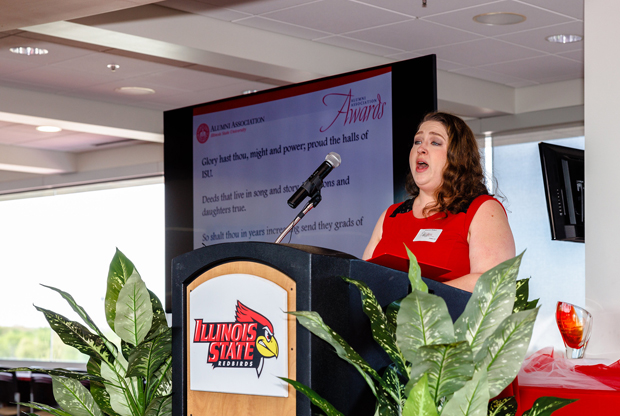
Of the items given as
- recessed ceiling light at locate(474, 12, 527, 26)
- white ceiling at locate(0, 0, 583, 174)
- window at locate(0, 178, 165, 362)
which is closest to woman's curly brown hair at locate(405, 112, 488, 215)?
white ceiling at locate(0, 0, 583, 174)

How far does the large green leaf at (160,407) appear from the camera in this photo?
988mm

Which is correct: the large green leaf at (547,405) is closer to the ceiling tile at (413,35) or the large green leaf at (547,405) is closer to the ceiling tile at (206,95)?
the ceiling tile at (413,35)

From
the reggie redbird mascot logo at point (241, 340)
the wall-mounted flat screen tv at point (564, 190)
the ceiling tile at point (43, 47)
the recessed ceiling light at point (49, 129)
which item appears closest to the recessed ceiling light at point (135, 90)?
the ceiling tile at point (43, 47)

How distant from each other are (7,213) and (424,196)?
10.4m

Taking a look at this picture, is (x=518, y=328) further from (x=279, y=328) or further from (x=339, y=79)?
(x=339, y=79)

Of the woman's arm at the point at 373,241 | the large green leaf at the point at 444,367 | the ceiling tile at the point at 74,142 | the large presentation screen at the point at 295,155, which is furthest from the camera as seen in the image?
the ceiling tile at the point at 74,142

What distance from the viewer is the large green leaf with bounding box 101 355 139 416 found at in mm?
983

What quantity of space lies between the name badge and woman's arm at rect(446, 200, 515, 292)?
80 millimetres

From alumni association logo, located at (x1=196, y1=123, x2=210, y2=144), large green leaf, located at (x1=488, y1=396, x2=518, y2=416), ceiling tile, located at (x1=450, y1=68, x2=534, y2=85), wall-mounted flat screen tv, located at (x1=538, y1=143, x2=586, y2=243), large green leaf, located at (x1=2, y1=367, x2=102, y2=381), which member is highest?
ceiling tile, located at (x1=450, y1=68, x2=534, y2=85)

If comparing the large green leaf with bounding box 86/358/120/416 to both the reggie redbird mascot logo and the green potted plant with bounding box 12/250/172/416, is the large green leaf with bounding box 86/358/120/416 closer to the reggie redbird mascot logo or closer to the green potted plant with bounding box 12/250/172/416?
the green potted plant with bounding box 12/250/172/416

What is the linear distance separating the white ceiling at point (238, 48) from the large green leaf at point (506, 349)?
3347 millimetres

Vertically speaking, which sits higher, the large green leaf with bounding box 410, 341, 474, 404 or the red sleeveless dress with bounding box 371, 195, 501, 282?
the red sleeveless dress with bounding box 371, 195, 501, 282

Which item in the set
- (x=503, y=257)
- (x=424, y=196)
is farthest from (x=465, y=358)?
(x=424, y=196)

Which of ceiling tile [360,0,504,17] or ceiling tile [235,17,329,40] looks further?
ceiling tile [235,17,329,40]
